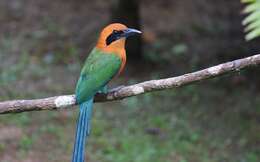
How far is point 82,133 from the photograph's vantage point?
4578mm

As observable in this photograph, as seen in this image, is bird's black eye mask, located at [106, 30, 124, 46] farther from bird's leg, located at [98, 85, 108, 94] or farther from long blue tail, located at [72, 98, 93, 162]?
long blue tail, located at [72, 98, 93, 162]

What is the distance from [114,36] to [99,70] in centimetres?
30

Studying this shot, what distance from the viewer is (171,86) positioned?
4516mm

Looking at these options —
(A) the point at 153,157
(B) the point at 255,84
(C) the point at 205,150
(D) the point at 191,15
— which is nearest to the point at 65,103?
(A) the point at 153,157

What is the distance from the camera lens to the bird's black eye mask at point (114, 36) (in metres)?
5.11

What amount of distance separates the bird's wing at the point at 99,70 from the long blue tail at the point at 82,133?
0.65 ft

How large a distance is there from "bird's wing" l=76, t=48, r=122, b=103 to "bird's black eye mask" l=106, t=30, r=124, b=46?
0.12 metres

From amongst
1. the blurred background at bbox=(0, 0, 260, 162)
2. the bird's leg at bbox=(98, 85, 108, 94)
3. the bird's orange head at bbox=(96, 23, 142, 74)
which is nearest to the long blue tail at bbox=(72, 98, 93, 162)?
the bird's leg at bbox=(98, 85, 108, 94)

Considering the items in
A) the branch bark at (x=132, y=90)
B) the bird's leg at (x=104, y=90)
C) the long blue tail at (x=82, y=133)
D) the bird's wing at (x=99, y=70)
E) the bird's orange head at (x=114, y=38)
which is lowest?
the long blue tail at (x=82, y=133)

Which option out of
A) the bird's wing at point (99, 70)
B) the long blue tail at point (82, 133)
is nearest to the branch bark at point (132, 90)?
the long blue tail at point (82, 133)

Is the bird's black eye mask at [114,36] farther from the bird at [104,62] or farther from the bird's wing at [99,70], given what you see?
the bird's wing at [99,70]

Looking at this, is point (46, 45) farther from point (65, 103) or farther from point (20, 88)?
point (65, 103)

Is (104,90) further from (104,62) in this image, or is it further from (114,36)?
(114,36)

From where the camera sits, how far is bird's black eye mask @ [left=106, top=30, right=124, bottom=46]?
5.11 metres
